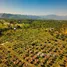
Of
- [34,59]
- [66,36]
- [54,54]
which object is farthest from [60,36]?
[34,59]

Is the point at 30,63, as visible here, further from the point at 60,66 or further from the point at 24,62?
the point at 60,66

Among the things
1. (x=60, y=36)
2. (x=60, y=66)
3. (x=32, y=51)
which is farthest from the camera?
(x=60, y=36)

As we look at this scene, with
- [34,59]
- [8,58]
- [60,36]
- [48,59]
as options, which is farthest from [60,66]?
[60,36]

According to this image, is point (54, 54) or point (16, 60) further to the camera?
point (54, 54)

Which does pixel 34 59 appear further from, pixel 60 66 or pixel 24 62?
pixel 60 66

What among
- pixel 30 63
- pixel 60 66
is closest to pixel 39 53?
pixel 30 63

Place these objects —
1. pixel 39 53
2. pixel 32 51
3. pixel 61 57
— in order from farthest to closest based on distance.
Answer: pixel 32 51 < pixel 39 53 < pixel 61 57

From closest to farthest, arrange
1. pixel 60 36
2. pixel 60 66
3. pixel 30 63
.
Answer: pixel 60 66, pixel 30 63, pixel 60 36

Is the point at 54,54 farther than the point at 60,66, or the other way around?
the point at 54,54

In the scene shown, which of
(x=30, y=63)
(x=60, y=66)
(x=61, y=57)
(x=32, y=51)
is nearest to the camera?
(x=60, y=66)
